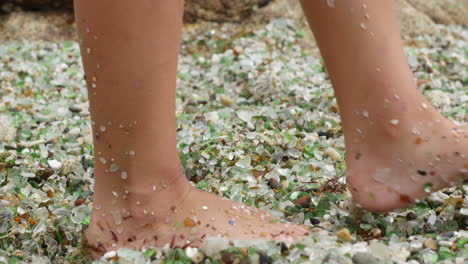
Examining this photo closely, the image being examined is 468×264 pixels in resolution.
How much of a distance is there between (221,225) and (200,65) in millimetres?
1770

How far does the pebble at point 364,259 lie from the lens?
1136 millimetres

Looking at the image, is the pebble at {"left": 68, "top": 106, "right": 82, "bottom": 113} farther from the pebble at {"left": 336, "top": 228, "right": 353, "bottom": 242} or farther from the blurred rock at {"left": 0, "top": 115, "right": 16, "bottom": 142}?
the pebble at {"left": 336, "top": 228, "right": 353, "bottom": 242}

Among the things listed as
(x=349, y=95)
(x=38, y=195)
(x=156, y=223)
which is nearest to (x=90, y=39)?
(x=156, y=223)

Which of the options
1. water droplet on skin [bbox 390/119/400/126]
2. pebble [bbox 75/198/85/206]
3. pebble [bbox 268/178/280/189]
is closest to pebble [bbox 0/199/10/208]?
pebble [bbox 75/198/85/206]

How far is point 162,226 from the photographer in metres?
1.29

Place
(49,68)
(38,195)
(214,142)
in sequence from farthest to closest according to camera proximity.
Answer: (49,68)
(214,142)
(38,195)

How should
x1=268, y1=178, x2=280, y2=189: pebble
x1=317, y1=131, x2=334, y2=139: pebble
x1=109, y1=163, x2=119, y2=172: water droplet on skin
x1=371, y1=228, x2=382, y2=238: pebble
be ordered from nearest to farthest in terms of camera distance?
1. x1=109, y1=163, x2=119, y2=172: water droplet on skin
2. x1=371, y1=228, x2=382, y2=238: pebble
3. x1=268, y1=178, x2=280, y2=189: pebble
4. x1=317, y1=131, x2=334, y2=139: pebble

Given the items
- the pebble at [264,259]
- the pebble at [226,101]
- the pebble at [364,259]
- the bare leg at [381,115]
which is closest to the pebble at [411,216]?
the bare leg at [381,115]

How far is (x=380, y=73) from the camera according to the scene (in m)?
1.28

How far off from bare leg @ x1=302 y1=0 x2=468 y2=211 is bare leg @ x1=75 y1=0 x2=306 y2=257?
20cm

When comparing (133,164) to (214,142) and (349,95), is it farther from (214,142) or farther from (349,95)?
(214,142)

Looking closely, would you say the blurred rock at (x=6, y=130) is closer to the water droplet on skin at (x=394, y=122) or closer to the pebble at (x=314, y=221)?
the pebble at (x=314, y=221)

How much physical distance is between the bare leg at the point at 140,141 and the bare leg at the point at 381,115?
203 millimetres

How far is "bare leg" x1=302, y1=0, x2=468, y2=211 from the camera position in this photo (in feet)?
4.24
